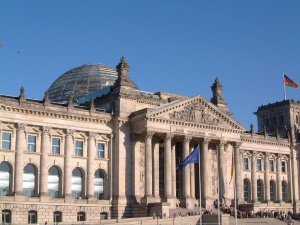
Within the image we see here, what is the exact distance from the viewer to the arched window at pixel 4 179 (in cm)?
6494

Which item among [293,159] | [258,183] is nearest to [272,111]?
[293,159]

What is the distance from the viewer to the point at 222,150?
8000 cm

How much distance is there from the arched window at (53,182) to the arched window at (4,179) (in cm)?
540

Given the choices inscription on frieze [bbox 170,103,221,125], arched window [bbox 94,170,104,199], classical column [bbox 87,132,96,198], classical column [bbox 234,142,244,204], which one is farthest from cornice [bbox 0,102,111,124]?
classical column [bbox 234,142,244,204]

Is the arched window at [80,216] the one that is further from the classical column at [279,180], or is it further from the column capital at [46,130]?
the classical column at [279,180]

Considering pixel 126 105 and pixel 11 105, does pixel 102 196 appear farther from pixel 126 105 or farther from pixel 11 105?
pixel 11 105

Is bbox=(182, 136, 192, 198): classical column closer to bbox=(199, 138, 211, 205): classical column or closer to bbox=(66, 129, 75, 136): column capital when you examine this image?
bbox=(199, 138, 211, 205): classical column

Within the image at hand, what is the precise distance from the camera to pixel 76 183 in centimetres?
7119

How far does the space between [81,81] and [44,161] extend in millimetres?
28644

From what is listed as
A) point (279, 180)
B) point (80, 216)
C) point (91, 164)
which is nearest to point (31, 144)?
point (91, 164)

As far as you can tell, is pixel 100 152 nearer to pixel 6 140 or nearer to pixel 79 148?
pixel 79 148

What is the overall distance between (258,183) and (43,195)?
40.7 m

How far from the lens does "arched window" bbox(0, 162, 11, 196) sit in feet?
213

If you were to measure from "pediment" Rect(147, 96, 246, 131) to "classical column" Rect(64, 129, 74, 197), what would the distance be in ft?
34.4
